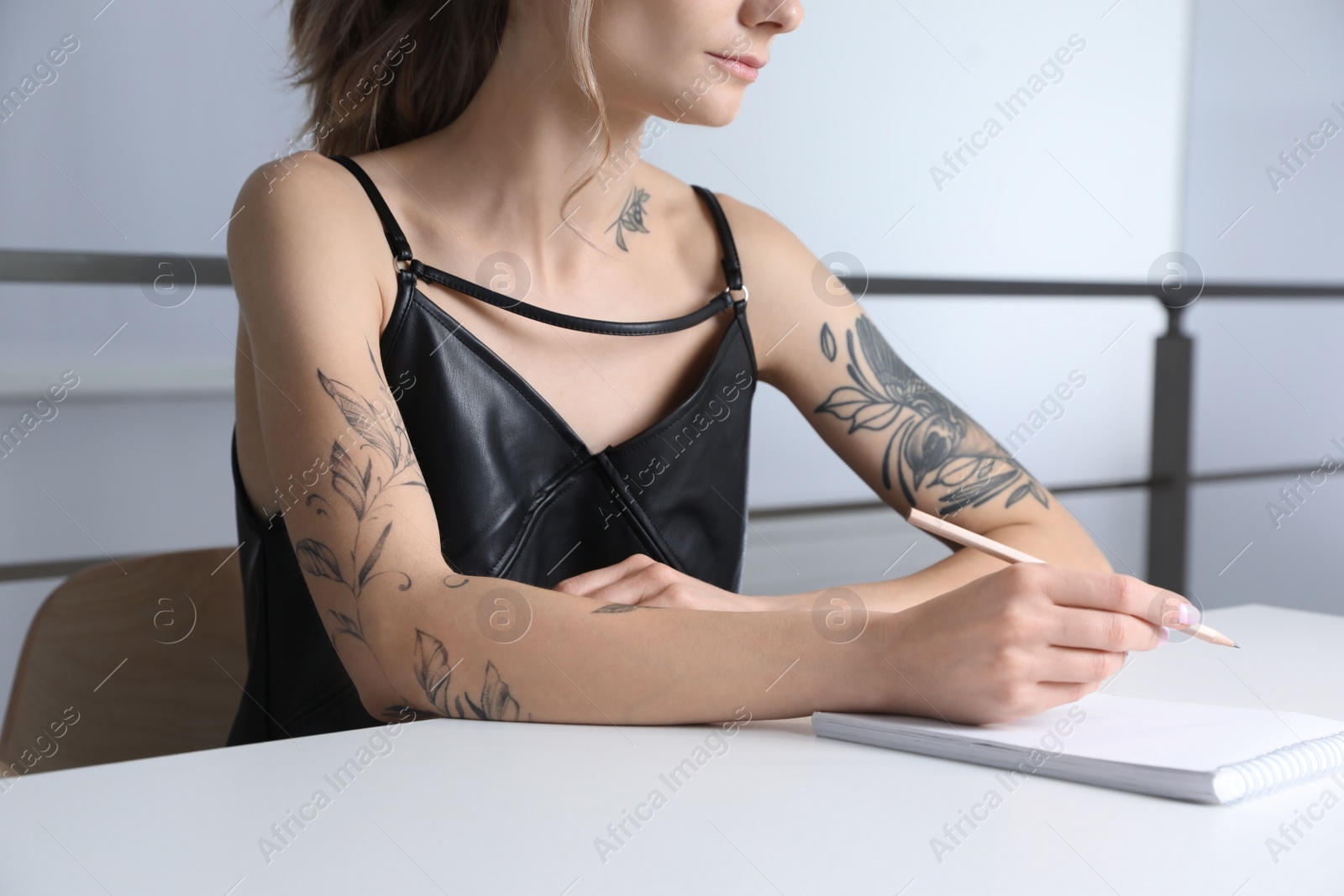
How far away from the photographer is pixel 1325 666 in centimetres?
80

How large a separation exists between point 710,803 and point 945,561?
535mm

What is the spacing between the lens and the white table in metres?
0.42

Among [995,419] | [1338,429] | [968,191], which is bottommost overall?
[995,419]

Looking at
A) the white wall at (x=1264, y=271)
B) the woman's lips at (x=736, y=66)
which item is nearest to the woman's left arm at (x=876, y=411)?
the woman's lips at (x=736, y=66)

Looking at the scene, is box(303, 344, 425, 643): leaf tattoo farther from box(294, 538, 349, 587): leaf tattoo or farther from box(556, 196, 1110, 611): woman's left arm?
box(556, 196, 1110, 611): woman's left arm

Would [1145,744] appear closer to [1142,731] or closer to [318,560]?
[1142,731]

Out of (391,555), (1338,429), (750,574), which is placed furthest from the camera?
(1338,429)

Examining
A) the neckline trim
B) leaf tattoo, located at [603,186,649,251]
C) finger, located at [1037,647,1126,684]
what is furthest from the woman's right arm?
leaf tattoo, located at [603,186,649,251]

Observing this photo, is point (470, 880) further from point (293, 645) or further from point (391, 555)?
point (293, 645)

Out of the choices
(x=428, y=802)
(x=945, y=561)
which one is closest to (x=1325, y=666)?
(x=945, y=561)

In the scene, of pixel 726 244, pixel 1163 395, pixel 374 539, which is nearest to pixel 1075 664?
pixel 374 539

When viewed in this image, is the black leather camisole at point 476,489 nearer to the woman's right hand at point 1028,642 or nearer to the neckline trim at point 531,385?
the neckline trim at point 531,385

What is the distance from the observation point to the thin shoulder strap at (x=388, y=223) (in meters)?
0.95

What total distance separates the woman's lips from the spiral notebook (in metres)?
0.54
